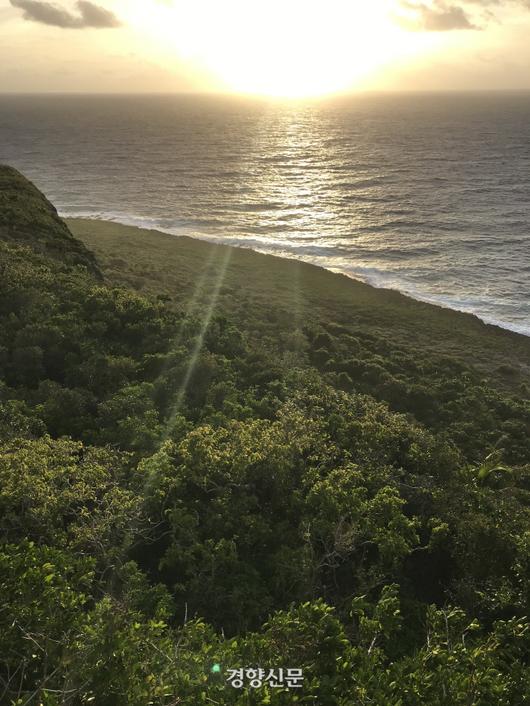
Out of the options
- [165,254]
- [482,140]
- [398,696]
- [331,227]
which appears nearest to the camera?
[398,696]

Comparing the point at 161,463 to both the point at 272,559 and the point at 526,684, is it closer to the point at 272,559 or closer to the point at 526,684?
the point at 272,559

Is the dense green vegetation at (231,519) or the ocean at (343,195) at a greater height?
the ocean at (343,195)

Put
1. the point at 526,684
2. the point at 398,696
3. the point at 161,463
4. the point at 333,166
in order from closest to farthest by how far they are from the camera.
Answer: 1. the point at 398,696
2. the point at 526,684
3. the point at 161,463
4. the point at 333,166

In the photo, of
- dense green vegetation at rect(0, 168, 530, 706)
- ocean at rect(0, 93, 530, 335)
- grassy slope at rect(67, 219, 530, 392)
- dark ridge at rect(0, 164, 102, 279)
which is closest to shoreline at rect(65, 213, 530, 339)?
ocean at rect(0, 93, 530, 335)

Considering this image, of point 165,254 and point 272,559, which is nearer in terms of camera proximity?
point 272,559

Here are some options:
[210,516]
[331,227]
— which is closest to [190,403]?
[210,516]

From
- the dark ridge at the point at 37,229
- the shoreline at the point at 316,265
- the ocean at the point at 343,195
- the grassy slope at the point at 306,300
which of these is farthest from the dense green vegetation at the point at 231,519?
the ocean at the point at 343,195

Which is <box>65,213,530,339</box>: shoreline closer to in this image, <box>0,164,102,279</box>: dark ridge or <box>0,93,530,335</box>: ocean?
<box>0,93,530,335</box>: ocean

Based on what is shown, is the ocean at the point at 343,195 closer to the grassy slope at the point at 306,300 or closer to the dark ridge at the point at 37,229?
the grassy slope at the point at 306,300
